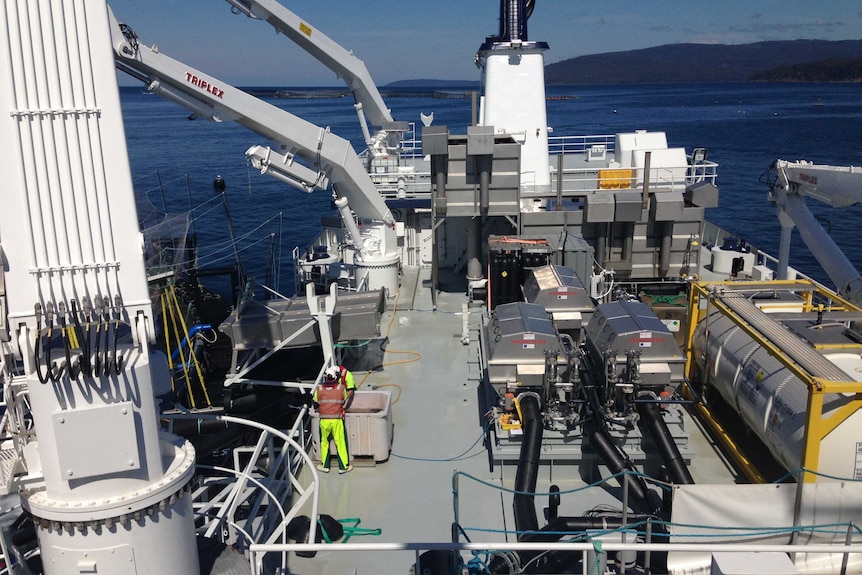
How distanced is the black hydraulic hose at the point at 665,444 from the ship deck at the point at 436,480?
807mm

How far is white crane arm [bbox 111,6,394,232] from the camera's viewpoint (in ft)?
38.5

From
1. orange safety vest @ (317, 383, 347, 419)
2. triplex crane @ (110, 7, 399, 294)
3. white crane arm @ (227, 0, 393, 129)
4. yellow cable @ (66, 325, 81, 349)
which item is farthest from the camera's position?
white crane arm @ (227, 0, 393, 129)

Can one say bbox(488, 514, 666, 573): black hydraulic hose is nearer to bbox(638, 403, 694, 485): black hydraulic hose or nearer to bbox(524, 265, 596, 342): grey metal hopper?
bbox(638, 403, 694, 485): black hydraulic hose

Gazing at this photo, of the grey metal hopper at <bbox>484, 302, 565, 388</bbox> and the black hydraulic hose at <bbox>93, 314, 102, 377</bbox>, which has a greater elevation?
the black hydraulic hose at <bbox>93, 314, 102, 377</bbox>

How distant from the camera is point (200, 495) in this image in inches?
339

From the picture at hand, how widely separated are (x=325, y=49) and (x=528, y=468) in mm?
12710

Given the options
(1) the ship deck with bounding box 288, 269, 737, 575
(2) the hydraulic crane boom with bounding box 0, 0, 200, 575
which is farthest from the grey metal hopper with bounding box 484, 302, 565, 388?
(2) the hydraulic crane boom with bounding box 0, 0, 200, 575

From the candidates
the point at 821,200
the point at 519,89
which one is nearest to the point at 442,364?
the point at 821,200

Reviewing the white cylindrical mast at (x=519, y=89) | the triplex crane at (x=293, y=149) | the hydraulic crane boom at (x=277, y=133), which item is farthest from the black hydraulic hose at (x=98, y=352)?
the white cylindrical mast at (x=519, y=89)

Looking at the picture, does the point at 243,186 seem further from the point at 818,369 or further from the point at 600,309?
the point at 818,369

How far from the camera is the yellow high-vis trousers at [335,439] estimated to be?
31.5ft

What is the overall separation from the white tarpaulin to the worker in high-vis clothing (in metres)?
4.70

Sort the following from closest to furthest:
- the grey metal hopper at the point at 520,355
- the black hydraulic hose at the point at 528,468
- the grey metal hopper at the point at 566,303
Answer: the black hydraulic hose at the point at 528,468
the grey metal hopper at the point at 520,355
the grey metal hopper at the point at 566,303

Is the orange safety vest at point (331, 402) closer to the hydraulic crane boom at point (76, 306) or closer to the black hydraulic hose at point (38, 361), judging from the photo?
the hydraulic crane boom at point (76, 306)
